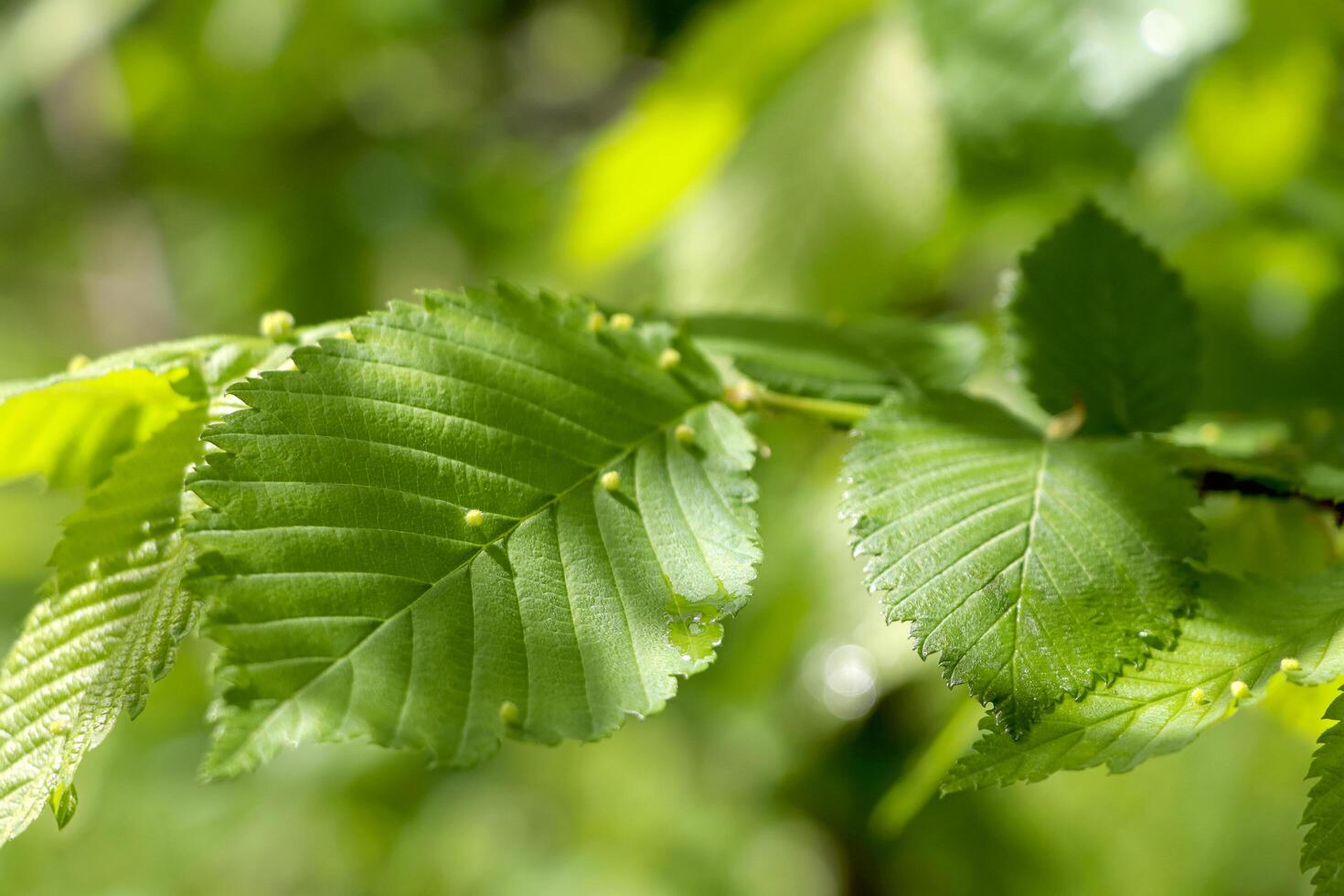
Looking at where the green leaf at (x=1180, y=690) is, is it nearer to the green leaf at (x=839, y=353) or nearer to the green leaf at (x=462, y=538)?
the green leaf at (x=462, y=538)

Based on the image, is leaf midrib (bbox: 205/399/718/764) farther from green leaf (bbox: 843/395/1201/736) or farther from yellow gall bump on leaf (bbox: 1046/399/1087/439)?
yellow gall bump on leaf (bbox: 1046/399/1087/439)

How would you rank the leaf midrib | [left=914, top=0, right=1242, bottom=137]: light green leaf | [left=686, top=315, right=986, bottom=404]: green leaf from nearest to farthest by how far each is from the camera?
the leaf midrib → [left=686, top=315, right=986, bottom=404]: green leaf → [left=914, top=0, right=1242, bottom=137]: light green leaf

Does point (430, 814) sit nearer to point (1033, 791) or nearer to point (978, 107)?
point (1033, 791)

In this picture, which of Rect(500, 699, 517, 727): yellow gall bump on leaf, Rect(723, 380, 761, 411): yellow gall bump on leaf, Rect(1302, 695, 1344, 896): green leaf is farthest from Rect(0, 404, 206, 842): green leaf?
Rect(1302, 695, 1344, 896): green leaf

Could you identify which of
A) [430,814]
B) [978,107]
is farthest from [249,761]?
[430,814]

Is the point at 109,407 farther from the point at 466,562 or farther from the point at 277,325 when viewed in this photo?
the point at 466,562
